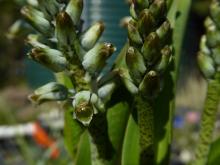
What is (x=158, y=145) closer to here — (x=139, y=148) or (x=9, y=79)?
(x=139, y=148)

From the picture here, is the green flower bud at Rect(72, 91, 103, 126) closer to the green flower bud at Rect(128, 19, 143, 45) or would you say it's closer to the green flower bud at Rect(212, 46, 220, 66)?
the green flower bud at Rect(128, 19, 143, 45)

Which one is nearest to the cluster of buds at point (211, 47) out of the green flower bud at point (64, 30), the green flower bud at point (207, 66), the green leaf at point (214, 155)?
the green flower bud at point (207, 66)

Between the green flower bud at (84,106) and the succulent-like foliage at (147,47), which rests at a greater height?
the succulent-like foliage at (147,47)

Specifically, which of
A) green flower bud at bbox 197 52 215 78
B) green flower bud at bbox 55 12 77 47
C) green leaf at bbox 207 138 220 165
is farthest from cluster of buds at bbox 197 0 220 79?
green flower bud at bbox 55 12 77 47

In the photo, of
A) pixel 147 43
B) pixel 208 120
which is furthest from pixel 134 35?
pixel 208 120

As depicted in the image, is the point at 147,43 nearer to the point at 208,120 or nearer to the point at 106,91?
the point at 106,91

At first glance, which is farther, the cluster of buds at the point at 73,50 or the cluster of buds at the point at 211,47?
the cluster of buds at the point at 211,47

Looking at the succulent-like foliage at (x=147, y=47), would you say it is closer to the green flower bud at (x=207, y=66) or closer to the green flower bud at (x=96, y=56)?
the green flower bud at (x=96, y=56)
